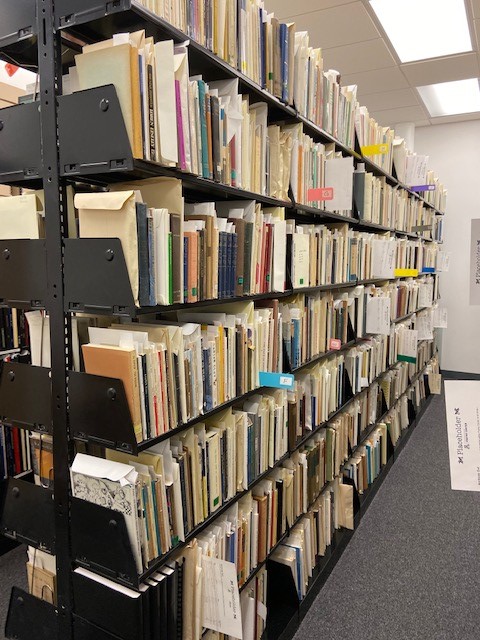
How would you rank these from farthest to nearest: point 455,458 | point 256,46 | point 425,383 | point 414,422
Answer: point 425,383
point 414,422
point 256,46
point 455,458

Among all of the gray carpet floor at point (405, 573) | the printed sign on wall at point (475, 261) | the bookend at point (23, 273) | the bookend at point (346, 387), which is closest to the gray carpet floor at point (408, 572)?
the gray carpet floor at point (405, 573)

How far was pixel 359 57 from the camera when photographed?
3914 millimetres

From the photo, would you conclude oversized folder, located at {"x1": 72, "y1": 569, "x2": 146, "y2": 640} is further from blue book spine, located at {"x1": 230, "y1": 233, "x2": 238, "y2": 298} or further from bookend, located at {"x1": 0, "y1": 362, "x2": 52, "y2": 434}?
blue book spine, located at {"x1": 230, "y1": 233, "x2": 238, "y2": 298}

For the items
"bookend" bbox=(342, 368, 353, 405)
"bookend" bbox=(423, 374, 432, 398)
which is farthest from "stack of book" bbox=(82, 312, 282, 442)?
"bookend" bbox=(423, 374, 432, 398)

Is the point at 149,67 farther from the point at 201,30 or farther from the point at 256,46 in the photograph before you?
the point at 256,46

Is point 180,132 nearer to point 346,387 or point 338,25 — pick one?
point 346,387

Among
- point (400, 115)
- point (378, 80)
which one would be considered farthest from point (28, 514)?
point (400, 115)

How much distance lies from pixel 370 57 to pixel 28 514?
400 cm

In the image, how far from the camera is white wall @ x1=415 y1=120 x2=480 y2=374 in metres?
5.75

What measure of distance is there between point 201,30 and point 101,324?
0.88 m

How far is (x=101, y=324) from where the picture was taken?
1.42 meters

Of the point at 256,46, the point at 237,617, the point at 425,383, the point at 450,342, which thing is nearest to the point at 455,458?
the point at 237,617

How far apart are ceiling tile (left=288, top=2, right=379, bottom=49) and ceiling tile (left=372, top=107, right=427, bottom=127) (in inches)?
73.8

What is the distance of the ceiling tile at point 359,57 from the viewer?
3.72 m
